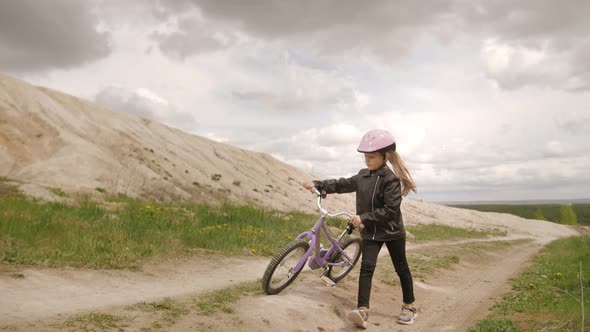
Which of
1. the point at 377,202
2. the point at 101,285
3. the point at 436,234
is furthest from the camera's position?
the point at 436,234

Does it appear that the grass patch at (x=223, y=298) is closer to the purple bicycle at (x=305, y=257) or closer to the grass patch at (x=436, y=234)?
the purple bicycle at (x=305, y=257)

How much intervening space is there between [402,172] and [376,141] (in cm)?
56

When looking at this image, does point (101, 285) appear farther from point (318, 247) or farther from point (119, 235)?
point (318, 247)

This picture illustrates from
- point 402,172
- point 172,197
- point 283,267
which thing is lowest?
point 283,267

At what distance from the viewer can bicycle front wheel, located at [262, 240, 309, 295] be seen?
5.98 meters

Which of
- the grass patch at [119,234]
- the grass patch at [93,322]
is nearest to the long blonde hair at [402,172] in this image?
the grass patch at [93,322]

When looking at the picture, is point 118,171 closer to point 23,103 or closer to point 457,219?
point 23,103

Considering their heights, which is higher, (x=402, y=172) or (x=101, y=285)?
(x=402, y=172)

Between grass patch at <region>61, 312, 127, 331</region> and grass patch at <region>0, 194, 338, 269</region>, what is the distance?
8.59 ft

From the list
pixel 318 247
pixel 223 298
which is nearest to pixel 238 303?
pixel 223 298

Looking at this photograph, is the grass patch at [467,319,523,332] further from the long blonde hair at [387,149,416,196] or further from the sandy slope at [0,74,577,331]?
the long blonde hair at [387,149,416,196]

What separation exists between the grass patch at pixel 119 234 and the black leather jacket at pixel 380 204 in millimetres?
4179

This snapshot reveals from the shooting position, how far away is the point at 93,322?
441cm

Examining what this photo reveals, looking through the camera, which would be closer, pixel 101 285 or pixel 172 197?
pixel 101 285
